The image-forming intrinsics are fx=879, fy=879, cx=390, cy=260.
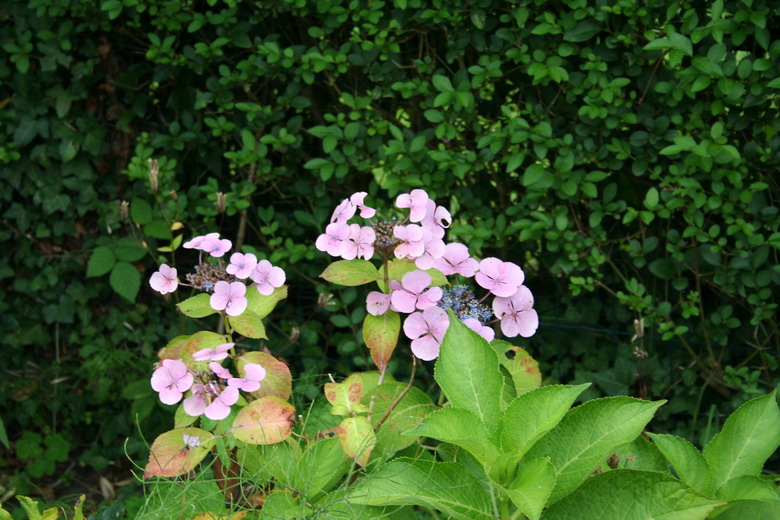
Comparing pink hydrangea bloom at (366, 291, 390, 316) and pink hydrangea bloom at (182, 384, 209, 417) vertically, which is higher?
pink hydrangea bloom at (366, 291, 390, 316)

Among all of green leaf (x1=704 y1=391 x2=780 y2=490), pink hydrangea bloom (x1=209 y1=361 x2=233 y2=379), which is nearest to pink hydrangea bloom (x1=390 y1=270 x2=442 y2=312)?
pink hydrangea bloom (x1=209 y1=361 x2=233 y2=379)

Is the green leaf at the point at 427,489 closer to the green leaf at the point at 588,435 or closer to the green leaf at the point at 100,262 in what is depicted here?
the green leaf at the point at 588,435

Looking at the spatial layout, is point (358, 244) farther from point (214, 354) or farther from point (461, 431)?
point (461, 431)

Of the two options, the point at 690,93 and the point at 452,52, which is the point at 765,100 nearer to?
the point at 690,93

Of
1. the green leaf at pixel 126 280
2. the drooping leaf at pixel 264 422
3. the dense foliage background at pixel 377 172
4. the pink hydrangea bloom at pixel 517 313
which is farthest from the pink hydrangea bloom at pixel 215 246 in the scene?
A: the green leaf at pixel 126 280

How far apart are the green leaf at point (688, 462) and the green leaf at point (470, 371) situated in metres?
0.30

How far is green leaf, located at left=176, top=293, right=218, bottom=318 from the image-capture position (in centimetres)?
180

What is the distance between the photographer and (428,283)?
1705 millimetres

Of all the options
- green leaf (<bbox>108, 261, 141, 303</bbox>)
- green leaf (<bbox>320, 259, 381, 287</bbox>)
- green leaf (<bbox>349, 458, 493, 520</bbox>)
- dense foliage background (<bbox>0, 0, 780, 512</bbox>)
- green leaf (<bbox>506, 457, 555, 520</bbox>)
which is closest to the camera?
green leaf (<bbox>506, 457, 555, 520</bbox>)

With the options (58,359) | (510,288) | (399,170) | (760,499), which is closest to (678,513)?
(760,499)

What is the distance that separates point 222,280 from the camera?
1.82 meters

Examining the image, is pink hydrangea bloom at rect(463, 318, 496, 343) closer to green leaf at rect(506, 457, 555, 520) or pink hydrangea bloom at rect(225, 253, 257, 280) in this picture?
green leaf at rect(506, 457, 555, 520)

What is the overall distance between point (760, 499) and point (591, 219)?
4.93ft

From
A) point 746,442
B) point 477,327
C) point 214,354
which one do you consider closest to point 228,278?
point 214,354
